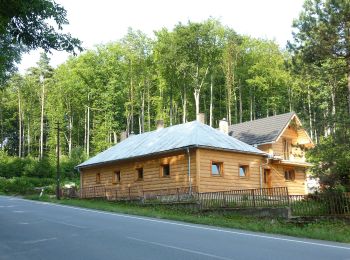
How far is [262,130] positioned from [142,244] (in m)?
28.6

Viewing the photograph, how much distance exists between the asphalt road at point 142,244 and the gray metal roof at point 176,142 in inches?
510

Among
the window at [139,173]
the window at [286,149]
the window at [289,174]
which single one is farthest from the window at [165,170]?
the window at [286,149]

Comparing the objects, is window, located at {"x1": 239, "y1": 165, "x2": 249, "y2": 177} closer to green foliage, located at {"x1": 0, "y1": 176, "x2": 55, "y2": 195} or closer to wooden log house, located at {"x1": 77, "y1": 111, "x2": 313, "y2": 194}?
wooden log house, located at {"x1": 77, "y1": 111, "x2": 313, "y2": 194}

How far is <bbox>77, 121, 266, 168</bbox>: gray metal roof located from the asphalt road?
42.5ft

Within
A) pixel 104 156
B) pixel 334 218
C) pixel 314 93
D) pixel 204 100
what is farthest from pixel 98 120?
pixel 334 218

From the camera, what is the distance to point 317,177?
2008 cm

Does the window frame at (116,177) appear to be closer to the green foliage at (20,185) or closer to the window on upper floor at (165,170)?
the window on upper floor at (165,170)

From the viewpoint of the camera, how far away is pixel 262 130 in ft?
126

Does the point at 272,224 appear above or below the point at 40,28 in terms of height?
below

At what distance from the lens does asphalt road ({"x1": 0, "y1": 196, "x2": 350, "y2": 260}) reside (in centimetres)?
976

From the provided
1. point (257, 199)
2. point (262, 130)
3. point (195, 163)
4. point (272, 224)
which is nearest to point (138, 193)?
point (195, 163)

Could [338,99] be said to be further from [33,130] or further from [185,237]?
[33,130]

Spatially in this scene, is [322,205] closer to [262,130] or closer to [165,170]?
[165,170]

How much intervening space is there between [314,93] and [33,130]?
59.6 meters
